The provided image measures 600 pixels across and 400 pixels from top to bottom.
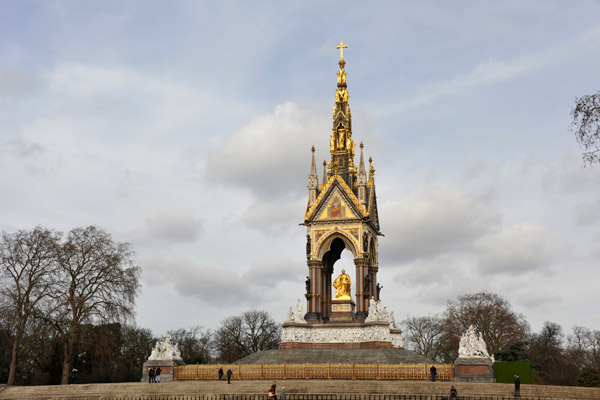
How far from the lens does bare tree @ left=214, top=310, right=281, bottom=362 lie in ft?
211

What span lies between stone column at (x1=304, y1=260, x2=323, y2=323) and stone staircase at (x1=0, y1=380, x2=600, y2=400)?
1028cm

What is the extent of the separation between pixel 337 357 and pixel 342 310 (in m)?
→ 5.80

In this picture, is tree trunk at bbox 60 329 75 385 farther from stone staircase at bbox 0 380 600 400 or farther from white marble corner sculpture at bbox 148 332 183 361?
white marble corner sculpture at bbox 148 332 183 361

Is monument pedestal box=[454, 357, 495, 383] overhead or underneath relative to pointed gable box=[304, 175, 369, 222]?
underneath

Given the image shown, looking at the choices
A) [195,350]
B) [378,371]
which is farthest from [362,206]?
[195,350]

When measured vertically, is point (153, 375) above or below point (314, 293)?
below

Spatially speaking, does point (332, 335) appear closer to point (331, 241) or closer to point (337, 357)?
point (337, 357)

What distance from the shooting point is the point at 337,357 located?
3300 centimetres

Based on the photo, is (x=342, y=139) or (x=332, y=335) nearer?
(x=332, y=335)

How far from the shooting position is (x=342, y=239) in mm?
39688

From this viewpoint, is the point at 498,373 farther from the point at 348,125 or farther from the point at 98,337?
the point at 98,337

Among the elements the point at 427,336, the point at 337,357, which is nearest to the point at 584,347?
the point at 427,336

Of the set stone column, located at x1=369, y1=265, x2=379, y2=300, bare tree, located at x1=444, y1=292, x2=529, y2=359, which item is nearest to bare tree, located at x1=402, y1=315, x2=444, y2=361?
bare tree, located at x1=444, y1=292, x2=529, y2=359

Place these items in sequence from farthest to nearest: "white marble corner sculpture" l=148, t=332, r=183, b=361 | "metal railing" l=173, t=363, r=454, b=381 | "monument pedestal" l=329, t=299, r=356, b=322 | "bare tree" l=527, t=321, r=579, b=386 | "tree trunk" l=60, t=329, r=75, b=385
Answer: "bare tree" l=527, t=321, r=579, b=386, "monument pedestal" l=329, t=299, r=356, b=322, "tree trunk" l=60, t=329, r=75, b=385, "white marble corner sculpture" l=148, t=332, r=183, b=361, "metal railing" l=173, t=363, r=454, b=381
